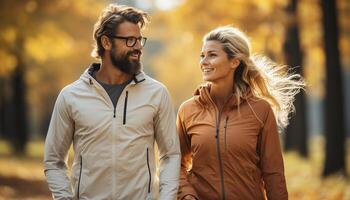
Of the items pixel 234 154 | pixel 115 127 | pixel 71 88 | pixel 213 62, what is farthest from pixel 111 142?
pixel 213 62

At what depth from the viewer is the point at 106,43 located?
5742 millimetres

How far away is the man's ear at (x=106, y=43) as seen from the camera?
5.71 meters

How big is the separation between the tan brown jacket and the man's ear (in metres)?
1.08

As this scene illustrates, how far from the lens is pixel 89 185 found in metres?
5.45

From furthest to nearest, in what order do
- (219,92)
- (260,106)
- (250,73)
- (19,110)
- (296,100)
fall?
(19,110) < (296,100) < (250,73) < (219,92) < (260,106)

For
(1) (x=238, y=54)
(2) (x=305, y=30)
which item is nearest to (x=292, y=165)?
(2) (x=305, y=30)

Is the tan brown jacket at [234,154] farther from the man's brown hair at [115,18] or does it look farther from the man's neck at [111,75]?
the man's brown hair at [115,18]

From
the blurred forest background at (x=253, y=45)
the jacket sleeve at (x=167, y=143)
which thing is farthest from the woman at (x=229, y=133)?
the blurred forest background at (x=253, y=45)

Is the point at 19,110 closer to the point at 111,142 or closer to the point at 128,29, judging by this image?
the point at 128,29

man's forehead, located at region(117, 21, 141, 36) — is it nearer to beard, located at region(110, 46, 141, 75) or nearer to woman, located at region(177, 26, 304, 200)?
beard, located at region(110, 46, 141, 75)

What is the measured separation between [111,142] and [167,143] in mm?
522

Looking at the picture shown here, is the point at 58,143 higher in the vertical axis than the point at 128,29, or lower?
lower

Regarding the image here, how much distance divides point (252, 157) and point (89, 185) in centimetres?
148

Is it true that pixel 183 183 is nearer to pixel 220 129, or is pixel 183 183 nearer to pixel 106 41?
pixel 220 129
